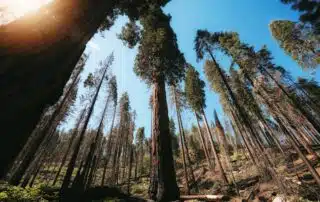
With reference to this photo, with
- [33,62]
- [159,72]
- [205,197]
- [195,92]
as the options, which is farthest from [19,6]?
[195,92]

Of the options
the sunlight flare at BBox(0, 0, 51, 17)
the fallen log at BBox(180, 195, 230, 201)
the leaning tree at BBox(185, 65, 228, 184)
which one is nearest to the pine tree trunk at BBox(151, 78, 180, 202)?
the fallen log at BBox(180, 195, 230, 201)

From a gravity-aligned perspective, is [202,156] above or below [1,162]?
above

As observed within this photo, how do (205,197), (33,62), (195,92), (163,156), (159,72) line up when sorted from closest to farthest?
(33,62) → (163,156) → (205,197) → (159,72) → (195,92)

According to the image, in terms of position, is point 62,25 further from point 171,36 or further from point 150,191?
point 171,36

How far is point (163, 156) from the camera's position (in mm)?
5488

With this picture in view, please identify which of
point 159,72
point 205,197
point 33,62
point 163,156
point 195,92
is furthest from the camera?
point 195,92

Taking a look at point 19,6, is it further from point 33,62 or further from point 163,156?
point 163,156

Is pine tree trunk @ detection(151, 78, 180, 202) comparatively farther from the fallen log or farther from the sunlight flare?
the sunlight flare

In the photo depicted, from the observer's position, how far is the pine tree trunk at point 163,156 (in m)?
4.88

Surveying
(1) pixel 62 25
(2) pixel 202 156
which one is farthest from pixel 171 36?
→ (2) pixel 202 156

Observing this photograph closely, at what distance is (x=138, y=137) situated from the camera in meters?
39.7

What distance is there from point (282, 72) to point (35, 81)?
2152 centimetres

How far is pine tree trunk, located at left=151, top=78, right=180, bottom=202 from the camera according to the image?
16.0 ft

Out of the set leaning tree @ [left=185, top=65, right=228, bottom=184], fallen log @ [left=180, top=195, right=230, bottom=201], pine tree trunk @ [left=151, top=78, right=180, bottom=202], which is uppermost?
leaning tree @ [left=185, top=65, right=228, bottom=184]
